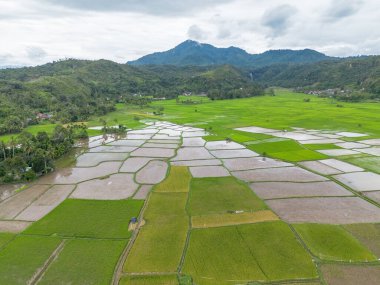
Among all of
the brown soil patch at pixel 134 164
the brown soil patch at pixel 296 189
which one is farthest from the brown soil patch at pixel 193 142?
the brown soil patch at pixel 296 189

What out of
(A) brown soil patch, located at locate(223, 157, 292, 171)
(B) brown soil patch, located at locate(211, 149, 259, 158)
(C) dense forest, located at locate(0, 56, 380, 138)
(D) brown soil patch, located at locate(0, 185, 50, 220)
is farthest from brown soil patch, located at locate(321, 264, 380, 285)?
(C) dense forest, located at locate(0, 56, 380, 138)

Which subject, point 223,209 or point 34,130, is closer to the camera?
point 223,209

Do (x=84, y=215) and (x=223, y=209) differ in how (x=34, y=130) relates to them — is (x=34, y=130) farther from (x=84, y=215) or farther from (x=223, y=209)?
(x=223, y=209)

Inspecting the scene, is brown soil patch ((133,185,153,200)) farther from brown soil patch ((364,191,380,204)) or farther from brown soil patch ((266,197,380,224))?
Result: brown soil patch ((364,191,380,204))

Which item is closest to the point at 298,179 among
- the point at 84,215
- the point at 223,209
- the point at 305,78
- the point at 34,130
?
the point at 223,209

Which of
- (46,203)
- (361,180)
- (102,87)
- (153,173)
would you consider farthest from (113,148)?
(102,87)
